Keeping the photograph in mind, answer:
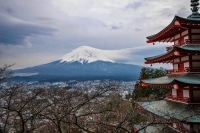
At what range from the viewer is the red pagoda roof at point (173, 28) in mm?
13484

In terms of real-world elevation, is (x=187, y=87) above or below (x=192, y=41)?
below

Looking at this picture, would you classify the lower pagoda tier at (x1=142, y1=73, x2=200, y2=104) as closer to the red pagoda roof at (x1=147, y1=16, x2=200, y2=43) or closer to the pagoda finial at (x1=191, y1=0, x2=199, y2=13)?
the red pagoda roof at (x1=147, y1=16, x2=200, y2=43)

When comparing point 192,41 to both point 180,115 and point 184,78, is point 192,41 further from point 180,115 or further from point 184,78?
point 180,115

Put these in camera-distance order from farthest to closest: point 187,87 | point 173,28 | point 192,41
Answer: point 173,28, point 192,41, point 187,87

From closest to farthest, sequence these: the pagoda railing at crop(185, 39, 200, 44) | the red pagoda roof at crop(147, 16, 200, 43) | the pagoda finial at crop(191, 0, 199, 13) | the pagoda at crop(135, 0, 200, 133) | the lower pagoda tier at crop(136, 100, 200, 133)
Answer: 1. the lower pagoda tier at crop(136, 100, 200, 133)
2. the pagoda at crop(135, 0, 200, 133)
3. the red pagoda roof at crop(147, 16, 200, 43)
4. the pagoda railing at crop(185, 39, 200, 44)
5. the pagoda finial at crop(191, 0, 199, 13)

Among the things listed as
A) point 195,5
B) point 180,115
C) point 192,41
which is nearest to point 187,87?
point 180,115

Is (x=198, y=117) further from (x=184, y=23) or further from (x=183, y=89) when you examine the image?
(x=184, y=23)

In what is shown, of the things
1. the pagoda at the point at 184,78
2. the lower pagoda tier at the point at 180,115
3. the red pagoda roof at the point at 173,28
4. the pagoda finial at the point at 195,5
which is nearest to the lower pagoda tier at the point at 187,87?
the pagoda at the point at 184,78

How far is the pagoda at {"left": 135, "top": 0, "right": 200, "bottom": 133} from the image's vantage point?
12.7 m

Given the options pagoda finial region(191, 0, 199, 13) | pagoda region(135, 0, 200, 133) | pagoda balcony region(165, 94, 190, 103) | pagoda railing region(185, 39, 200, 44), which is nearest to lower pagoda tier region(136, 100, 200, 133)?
pagoda region(135, 0, 200, 133)

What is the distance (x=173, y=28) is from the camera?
48.4 ft

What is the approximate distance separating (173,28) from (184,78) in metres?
3.08

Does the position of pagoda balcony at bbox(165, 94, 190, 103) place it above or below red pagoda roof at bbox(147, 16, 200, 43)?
below

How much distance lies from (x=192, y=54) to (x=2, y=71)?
962cm
